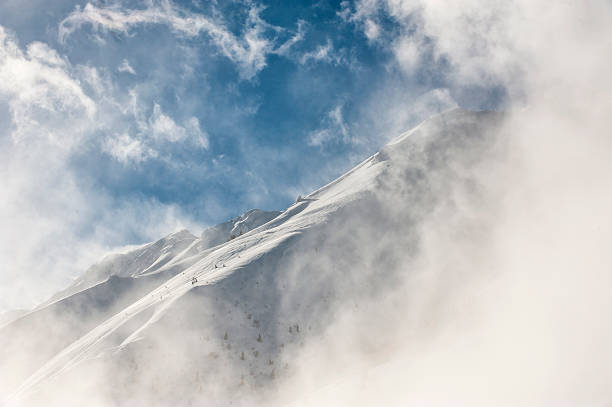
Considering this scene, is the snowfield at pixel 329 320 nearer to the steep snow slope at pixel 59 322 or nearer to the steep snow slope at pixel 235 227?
the steep snow slope at pixel 59 322

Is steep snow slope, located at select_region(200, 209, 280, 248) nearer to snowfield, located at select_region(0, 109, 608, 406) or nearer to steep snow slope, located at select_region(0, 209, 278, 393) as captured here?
steep snow slope, located at select_region(0, 209, 278, 393)

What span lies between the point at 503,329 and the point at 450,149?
4961 cm

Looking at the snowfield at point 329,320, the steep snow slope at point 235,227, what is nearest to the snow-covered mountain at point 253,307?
the snowfield at point 329,320

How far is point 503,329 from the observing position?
1738cm

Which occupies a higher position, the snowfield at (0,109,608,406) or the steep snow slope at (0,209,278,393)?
the steep snow slope at (0,209,278,393)

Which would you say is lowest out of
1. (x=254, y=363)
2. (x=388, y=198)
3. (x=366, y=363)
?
(x=366, y=363)

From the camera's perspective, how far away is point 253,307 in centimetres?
3431

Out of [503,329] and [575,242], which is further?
[575,242]

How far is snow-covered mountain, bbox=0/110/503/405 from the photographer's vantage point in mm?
26812

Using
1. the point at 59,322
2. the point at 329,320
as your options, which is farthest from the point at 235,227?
the point at 329,320

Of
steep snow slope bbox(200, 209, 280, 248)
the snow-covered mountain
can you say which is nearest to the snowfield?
the snow-covered mountain

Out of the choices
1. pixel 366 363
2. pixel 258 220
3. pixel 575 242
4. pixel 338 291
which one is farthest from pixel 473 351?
pixel 258 220

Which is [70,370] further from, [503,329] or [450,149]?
[450,149]

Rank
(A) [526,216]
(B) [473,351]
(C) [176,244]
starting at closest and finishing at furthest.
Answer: (B) [473,351] < (A) [526,216] < (C) [176,244]
